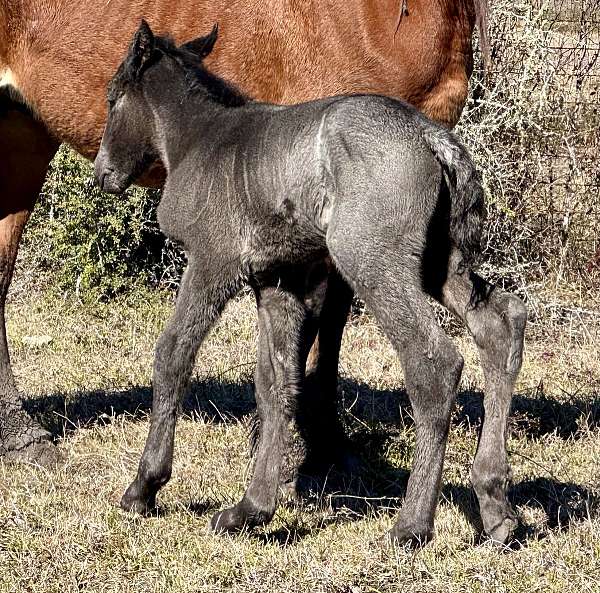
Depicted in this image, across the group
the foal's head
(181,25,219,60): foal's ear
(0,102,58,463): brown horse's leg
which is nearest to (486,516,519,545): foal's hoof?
the foal's head

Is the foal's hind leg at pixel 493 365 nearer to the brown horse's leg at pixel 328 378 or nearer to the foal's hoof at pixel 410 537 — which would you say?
the foal's hoof at pixel 410 537

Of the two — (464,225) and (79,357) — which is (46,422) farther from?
(464,225)

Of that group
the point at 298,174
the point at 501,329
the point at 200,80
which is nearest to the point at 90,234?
the point at 200,80

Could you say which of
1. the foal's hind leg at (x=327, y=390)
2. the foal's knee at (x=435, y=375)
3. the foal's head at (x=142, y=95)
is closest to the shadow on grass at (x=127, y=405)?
the foal's hind leg at (x=327, y=390)

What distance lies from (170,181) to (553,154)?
4.67 m

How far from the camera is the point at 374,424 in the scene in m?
5.92

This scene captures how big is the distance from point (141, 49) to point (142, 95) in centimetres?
19

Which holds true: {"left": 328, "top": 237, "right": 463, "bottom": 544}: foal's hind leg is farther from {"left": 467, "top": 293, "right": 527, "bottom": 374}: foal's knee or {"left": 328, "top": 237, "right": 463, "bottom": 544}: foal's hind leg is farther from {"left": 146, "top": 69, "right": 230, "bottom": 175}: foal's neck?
{"left": 146, "top": 69, "right": 230, "bottom": 175}: foal's neck

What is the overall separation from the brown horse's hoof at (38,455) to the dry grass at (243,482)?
102 mm

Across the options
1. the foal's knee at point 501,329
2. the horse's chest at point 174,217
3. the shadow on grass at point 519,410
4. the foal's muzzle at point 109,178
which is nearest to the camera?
the foal's knee at point 501,329

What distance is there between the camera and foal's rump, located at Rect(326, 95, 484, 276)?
3.71m

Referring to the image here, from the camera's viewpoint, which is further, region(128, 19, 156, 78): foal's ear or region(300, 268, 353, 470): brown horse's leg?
region(300, 268, 353, 470): brown horse's leg

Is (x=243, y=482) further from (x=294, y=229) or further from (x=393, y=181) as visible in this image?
(x=393, y=181)

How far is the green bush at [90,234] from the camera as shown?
8.27m
